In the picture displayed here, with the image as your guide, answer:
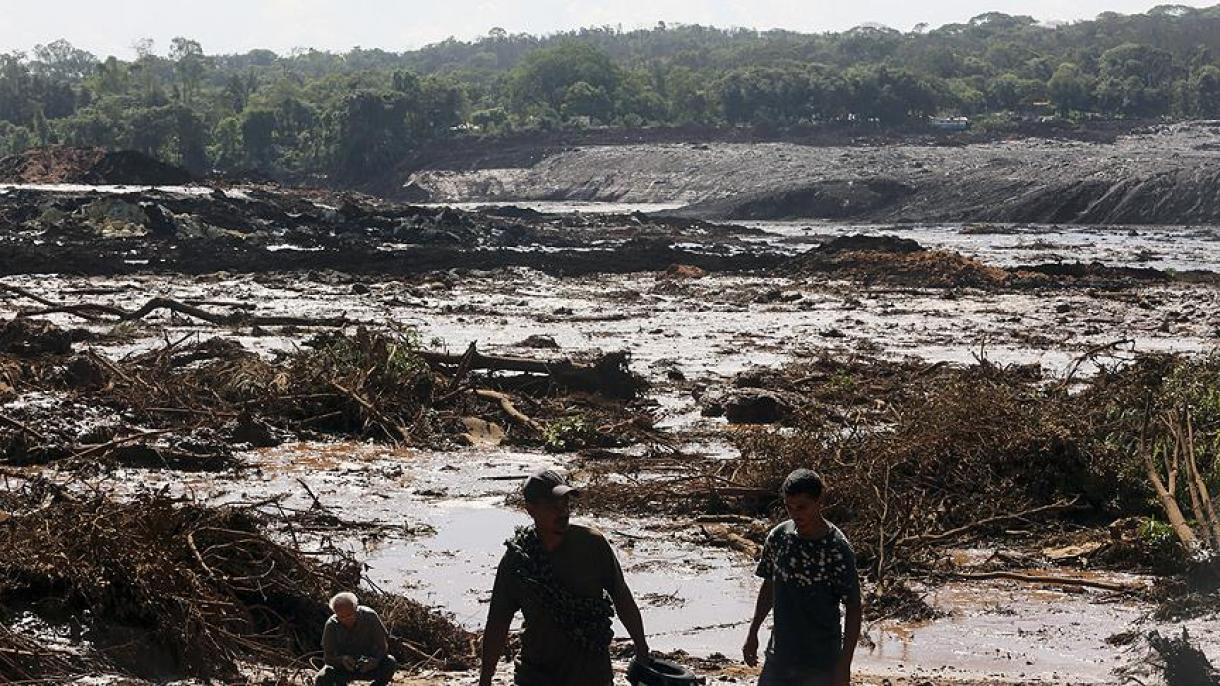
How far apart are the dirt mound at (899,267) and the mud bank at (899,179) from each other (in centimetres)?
2322

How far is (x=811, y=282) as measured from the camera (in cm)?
3628

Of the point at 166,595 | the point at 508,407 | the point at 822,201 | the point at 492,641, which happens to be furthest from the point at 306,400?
the point at 822,201

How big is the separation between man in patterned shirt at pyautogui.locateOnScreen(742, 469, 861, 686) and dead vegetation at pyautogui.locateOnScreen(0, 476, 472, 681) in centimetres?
255

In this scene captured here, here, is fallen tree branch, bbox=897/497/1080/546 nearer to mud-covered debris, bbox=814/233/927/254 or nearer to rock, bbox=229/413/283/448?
rock, bbox=229/413/283/448

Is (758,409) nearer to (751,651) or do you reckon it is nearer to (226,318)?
(226,318)

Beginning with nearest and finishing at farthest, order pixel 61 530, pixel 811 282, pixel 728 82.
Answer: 1. pixel 61 530
2. pixel 811 282
3. pixel 728 82

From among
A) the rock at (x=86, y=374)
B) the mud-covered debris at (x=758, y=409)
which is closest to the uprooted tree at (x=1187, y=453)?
the mud-covered debris at (x=758, y=409)

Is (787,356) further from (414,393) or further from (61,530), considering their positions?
(61,530)

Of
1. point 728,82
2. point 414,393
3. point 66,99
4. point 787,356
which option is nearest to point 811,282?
point 787,356

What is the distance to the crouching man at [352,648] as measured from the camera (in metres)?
6.34

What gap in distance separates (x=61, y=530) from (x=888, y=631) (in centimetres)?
426

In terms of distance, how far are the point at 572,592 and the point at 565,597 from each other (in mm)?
29

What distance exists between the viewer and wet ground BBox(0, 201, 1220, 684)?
29.3 ft

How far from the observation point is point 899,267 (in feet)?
124
